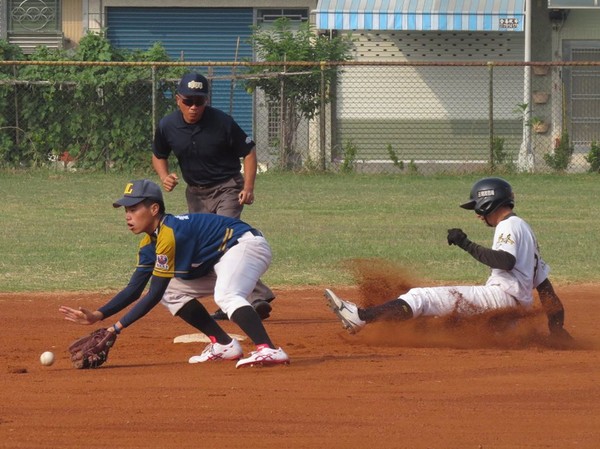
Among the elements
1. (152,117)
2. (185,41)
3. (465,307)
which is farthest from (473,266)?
(185,41)

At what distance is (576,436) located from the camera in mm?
5289

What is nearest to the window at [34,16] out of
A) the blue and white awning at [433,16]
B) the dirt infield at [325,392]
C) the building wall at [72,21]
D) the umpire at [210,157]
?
the building wall at [72,21]

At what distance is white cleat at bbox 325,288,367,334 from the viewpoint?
7.51 m

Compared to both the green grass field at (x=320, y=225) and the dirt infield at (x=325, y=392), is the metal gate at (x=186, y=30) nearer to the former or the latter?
the green grass field at (x=320, y=225)

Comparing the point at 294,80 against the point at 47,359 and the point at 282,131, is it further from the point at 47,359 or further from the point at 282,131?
the point at 47,359

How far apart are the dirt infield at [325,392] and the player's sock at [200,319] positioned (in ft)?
0.66

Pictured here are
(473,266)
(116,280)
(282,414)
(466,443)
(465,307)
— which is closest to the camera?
(466,443)

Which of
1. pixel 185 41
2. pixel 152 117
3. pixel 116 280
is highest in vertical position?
pixel 185 41

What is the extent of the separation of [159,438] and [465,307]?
2.97 meters

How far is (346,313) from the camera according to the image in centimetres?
754

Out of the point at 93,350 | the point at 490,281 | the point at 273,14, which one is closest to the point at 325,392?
the point at 93,350

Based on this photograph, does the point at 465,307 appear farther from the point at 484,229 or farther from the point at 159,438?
the point at 484,229

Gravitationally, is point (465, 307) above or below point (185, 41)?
below

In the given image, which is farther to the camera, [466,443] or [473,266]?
[473,266]
